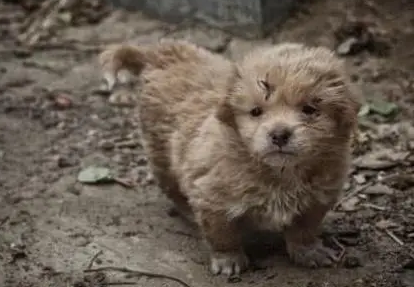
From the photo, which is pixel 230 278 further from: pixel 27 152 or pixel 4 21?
pixel 4 21

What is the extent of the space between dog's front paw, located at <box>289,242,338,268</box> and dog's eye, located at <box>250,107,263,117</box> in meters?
0.76

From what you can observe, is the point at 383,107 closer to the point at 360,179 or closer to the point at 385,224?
the point at 360,179

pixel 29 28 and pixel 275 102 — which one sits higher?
pixel 275 102

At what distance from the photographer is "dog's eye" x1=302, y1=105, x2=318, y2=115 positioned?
4.26 metres

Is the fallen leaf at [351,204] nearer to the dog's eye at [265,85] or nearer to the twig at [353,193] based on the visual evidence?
the twig at [353,193]

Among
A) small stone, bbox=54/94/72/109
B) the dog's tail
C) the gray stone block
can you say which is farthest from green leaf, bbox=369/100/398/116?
small stone, bbox=54/94/72/109

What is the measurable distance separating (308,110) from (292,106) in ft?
0.26

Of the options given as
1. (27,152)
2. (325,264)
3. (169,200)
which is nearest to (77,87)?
(27,152)

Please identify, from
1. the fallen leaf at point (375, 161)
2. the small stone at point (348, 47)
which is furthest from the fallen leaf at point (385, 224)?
the small stone at point (348, 47)

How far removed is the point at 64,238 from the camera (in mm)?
5059

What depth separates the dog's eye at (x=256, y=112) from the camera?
4.28 metres

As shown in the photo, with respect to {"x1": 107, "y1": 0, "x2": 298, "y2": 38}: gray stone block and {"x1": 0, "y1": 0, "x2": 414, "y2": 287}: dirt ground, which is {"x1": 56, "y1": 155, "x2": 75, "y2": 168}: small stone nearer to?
{"x1": 0, "y1": 0, "x2": 414, "y2": 287}: dirt ground

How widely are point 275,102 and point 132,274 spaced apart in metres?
1.05

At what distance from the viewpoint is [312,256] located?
4738mm
